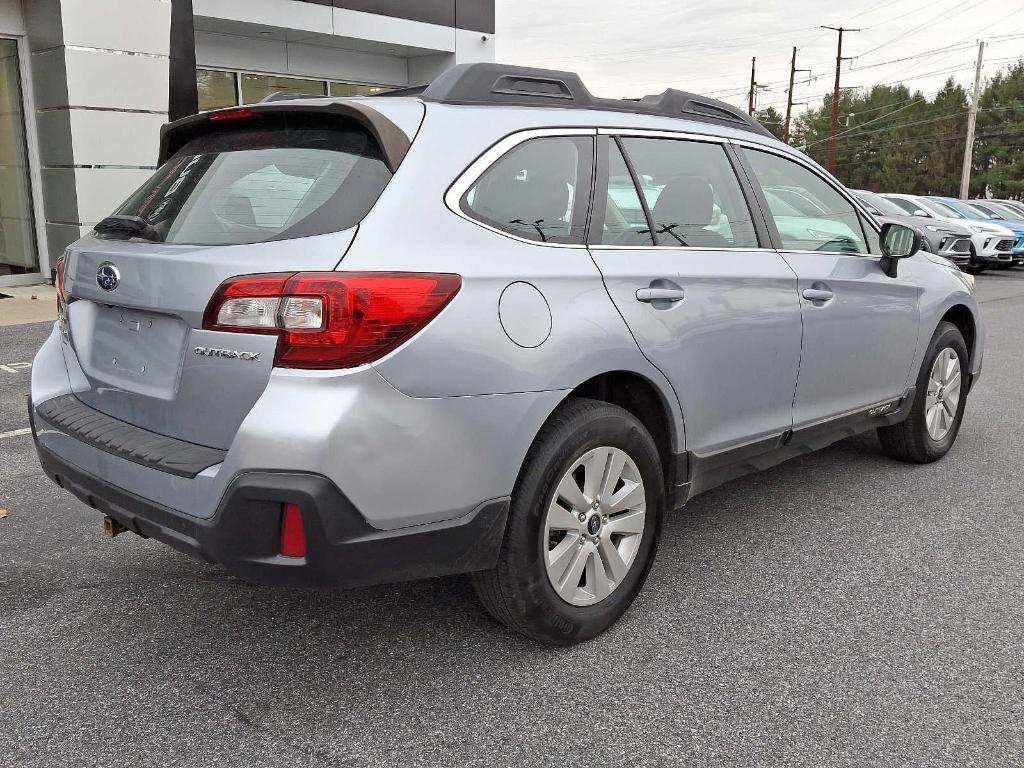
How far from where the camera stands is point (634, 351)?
295 cm

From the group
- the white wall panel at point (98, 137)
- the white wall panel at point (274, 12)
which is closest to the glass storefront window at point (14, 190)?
the white wall panel at point (98, 137)

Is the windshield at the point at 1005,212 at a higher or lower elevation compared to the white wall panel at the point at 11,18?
lower

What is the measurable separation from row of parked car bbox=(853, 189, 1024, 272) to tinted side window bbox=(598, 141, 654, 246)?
14650 mm

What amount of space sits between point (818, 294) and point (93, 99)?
39.2ft

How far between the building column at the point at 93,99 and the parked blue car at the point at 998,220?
1623 centimetres

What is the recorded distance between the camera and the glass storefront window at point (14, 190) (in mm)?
13375

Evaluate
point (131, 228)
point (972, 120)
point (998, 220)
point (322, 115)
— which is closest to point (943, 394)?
point (322, 115)

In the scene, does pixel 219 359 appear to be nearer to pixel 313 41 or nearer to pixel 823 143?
pixel 313 41

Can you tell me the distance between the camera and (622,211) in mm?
3123

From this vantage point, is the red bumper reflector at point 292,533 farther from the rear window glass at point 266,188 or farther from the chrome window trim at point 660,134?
the chrome window trim at point 660,134

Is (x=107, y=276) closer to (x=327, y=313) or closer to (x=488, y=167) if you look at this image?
(x=327, y=313)

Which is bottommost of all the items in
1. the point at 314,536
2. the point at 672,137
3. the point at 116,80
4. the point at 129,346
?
the point at 314,536

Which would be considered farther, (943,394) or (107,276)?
(943,394)

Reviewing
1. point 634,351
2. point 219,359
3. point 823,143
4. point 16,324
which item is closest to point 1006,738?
point 634,351
